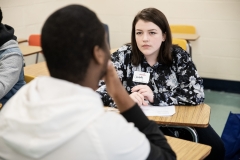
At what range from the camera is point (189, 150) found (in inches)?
63.3

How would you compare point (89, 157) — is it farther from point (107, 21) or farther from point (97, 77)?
point (107, 21)

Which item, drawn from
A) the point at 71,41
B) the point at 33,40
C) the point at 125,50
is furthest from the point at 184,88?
the point at 33,40

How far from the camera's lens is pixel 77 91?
3.04ft

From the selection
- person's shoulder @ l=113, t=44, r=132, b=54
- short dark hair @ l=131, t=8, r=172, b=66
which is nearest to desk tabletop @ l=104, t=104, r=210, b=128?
short dark hair @ l=131, t=8, r=172, b=66

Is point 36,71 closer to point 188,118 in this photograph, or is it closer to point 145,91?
point 145,91

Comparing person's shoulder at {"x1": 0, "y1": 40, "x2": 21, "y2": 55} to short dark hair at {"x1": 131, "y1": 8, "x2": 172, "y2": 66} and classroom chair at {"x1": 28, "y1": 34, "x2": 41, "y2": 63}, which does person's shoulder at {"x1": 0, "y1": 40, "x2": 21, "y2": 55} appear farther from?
classroom chair at {"x1": 28, "y1": 34, "x2": 41, "y2": 63}

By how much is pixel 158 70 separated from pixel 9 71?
3.22ft

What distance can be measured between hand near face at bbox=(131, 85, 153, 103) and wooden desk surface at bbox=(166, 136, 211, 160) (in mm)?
512

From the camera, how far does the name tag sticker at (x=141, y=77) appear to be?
93.3 inches

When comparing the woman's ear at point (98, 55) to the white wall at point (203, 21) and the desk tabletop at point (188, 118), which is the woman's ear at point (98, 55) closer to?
the desk tabletop at point (188, 118)

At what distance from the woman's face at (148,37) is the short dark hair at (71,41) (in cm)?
139

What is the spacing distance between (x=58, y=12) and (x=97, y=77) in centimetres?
21

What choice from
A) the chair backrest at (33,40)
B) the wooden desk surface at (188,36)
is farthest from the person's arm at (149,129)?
the chair backrest at (33,40)

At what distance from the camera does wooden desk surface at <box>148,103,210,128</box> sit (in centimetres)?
194
